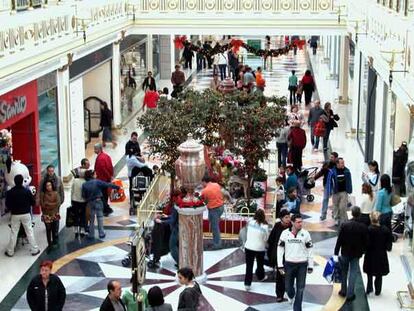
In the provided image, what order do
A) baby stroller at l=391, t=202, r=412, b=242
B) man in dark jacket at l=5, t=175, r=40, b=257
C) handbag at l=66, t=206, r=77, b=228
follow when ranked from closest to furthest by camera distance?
man in dark jacket at l=5, t=175, r=40, b=257 < handbag at l=66, t=206, r=77, b=228 < baby stroller at l=391, t=202, r=412, b=242

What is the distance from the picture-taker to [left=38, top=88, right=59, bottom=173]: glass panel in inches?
651

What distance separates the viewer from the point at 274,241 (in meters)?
11.4

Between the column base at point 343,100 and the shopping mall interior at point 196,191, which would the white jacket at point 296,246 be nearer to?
the shopping mall interior at point 196,191

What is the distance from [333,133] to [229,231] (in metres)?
10.1

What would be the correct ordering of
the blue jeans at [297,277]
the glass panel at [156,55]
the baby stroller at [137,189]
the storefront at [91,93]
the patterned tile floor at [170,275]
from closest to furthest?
the blue jeans at [297,277], the patterned tile floor at [170,275], the baby stroller at [137,189], the storefront at [91,93], the glass panel at [156,55]

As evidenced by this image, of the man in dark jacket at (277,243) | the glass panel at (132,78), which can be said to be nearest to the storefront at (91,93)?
the glass panel at (132,78)

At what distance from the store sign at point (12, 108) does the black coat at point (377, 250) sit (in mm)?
6352

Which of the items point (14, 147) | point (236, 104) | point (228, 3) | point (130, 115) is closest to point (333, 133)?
point (228, 3)

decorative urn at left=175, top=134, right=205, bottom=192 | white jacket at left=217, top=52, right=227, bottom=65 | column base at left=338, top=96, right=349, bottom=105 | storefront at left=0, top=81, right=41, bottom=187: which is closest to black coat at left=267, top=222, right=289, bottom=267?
decorative urn at left=175, top=134, right=205, bottom=192

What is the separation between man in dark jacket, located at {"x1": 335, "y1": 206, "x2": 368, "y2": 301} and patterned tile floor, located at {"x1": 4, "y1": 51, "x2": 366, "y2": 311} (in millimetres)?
469

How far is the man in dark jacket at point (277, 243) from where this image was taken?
11062 mm

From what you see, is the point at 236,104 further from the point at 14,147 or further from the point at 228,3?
the point at 228,3

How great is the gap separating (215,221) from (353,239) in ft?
9.57

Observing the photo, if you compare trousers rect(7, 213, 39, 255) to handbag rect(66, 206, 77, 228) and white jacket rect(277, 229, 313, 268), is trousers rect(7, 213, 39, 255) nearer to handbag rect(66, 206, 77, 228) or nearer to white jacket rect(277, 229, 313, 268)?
handbag rect(66, 206, 77, 228)
